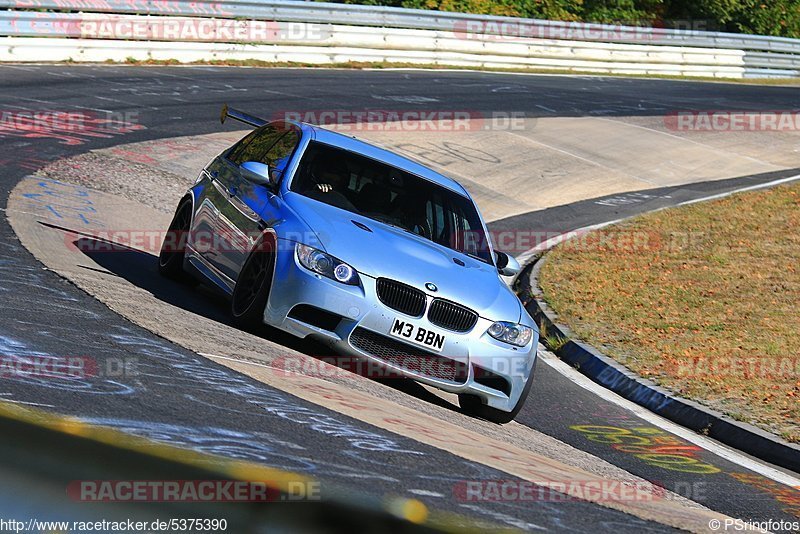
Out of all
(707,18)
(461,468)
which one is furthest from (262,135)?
(707,18)

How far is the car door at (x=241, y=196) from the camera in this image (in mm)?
8664

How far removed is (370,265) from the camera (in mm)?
7816

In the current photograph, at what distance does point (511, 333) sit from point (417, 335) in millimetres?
760

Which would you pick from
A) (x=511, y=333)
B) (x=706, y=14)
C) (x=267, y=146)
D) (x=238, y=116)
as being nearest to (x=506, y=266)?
(x=511, y=333)

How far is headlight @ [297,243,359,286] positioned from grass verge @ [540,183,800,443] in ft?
11.8

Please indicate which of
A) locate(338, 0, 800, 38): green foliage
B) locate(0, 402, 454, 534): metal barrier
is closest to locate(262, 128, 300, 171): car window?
locate(0, 402, 454, 534): metal barrier

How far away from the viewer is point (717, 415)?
30.9 feet

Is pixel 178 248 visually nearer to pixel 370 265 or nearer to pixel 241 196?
pixel 241 196

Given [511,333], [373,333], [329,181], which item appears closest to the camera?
[373,333]

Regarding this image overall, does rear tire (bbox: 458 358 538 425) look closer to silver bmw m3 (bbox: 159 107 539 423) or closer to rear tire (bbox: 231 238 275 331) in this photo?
silver bmw m3 (bbox: 159 107 539 423)

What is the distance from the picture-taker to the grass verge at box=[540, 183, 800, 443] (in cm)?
1034

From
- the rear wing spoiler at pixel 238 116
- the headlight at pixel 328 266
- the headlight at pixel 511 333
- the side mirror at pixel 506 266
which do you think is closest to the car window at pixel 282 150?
the rear wing spoiler at pixel 238 116

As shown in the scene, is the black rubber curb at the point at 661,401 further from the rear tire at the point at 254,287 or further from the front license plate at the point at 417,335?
the rear tire at the point at 254,287

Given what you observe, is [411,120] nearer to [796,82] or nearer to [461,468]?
[461,468]
